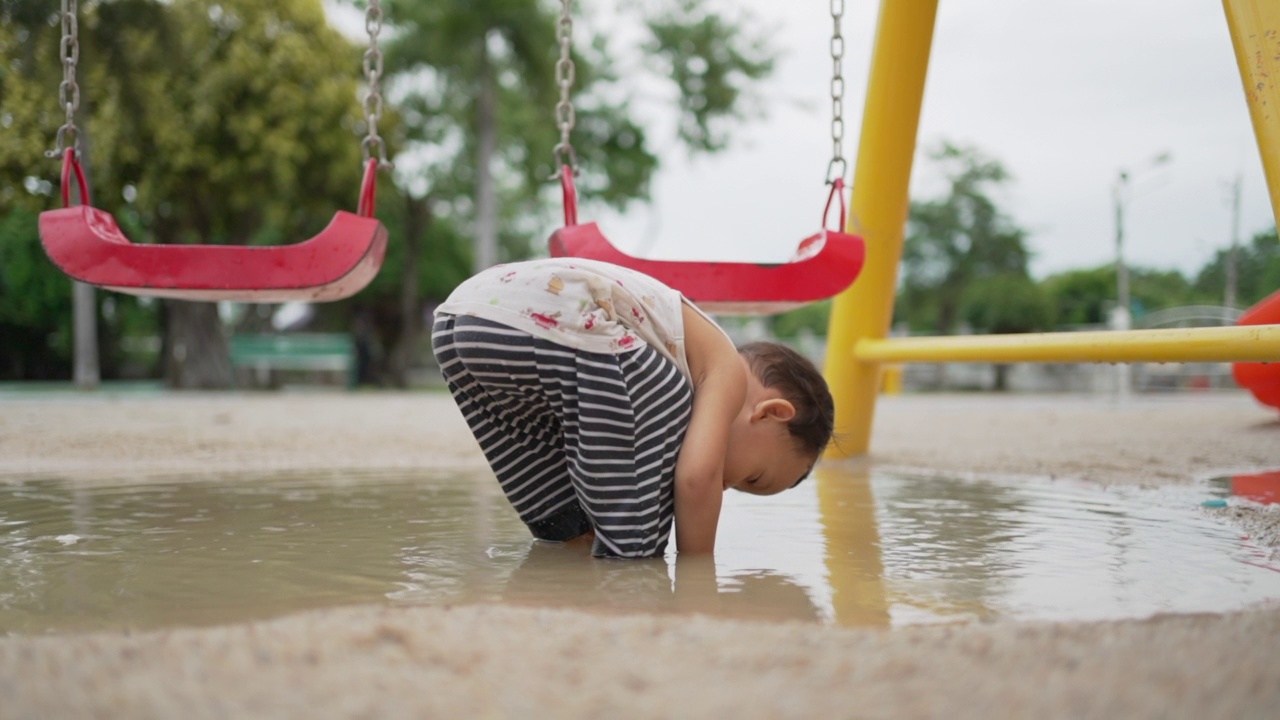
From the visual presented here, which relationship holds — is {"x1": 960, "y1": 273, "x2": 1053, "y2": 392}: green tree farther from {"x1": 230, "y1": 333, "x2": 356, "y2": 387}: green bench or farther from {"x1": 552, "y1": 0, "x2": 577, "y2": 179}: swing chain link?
{"x1": 552, "y1": 0, "x2": 577, "y2": 179}: swing chain link

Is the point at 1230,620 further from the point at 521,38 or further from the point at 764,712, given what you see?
the point at 521,38

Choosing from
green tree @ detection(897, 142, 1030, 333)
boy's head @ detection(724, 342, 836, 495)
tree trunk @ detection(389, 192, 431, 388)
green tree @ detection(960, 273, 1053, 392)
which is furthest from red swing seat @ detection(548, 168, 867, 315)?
green tree @ detection(897, 142, 1030, 333)

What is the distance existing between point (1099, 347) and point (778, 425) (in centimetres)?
154

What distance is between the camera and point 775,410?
2119mm

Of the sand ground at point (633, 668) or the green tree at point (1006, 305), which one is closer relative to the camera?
the sand ground at point (633, 668)

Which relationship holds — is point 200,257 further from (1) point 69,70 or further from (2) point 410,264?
A: (2) point 410,264

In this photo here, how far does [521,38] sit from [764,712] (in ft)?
51.8

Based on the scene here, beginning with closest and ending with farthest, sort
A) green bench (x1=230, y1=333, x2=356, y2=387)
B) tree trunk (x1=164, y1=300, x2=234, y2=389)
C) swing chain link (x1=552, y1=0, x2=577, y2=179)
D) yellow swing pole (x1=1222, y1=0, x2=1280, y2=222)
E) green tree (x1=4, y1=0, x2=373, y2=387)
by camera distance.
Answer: yellow swing pole (x1=1222, y1=0, x2=1280, y2=222) < swing chain link (x1=552, y1=0, x2=577, y2=179) < green tree (x1=4, y1=0, x2=373, y2=387) < tree trunk (x1=164, y1=300, x2=234, y2=389) < green bench (x1=230, y1=333, x2=356, y2=387)

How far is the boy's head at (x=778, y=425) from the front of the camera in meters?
2.12

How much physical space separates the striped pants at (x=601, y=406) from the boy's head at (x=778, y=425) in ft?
0.45

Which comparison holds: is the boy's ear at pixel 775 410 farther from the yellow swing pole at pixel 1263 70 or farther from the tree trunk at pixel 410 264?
the tree trunk at pixel 410 264

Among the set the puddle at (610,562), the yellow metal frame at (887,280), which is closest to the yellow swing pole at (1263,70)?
the yellow metal frame at (887,280)

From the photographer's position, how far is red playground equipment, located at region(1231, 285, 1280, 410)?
561 centimetres

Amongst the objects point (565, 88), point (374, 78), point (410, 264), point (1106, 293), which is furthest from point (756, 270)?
point (410, 264)
